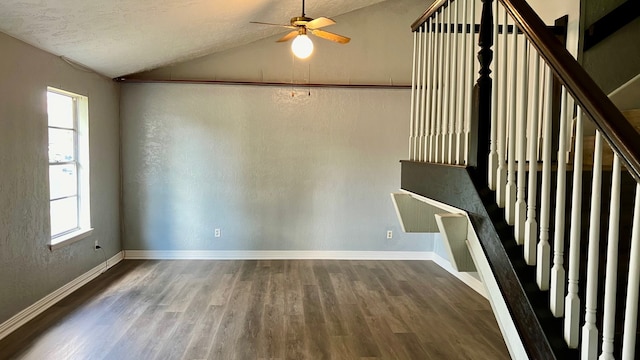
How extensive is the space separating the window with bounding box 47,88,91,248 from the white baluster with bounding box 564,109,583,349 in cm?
425

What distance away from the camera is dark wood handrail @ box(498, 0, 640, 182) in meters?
1.07

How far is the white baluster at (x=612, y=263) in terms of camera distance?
3.65 feet

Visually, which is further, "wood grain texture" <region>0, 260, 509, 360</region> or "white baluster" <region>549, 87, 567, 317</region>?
"wood grain texture" <region>0, 260, 509, 360</region>

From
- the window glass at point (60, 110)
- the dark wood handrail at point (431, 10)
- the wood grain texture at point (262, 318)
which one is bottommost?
the wood grain texture at point (262, 318)

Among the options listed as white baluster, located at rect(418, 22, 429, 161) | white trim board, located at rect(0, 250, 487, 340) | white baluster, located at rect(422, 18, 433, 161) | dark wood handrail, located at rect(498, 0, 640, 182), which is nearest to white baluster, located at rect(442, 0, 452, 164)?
white baluster, located at rect(422, 18, 433, 161)

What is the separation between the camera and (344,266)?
5.46 m

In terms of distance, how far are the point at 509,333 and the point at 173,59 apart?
4.93m

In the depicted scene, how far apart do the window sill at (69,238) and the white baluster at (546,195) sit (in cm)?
415

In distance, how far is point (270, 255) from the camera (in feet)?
18.8

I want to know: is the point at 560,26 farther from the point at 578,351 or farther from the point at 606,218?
the point at 578,351

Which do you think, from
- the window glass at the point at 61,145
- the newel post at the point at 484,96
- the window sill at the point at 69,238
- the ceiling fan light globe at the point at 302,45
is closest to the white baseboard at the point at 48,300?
the window sill at the point at 69,238

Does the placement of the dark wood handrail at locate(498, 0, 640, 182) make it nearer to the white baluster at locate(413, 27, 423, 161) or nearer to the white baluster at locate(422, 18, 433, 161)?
the white baluster at locate(422, 18, 433, 161)

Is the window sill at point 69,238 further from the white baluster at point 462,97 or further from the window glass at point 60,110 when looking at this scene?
the white baluster at point 462,97

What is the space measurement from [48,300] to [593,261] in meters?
4.40
